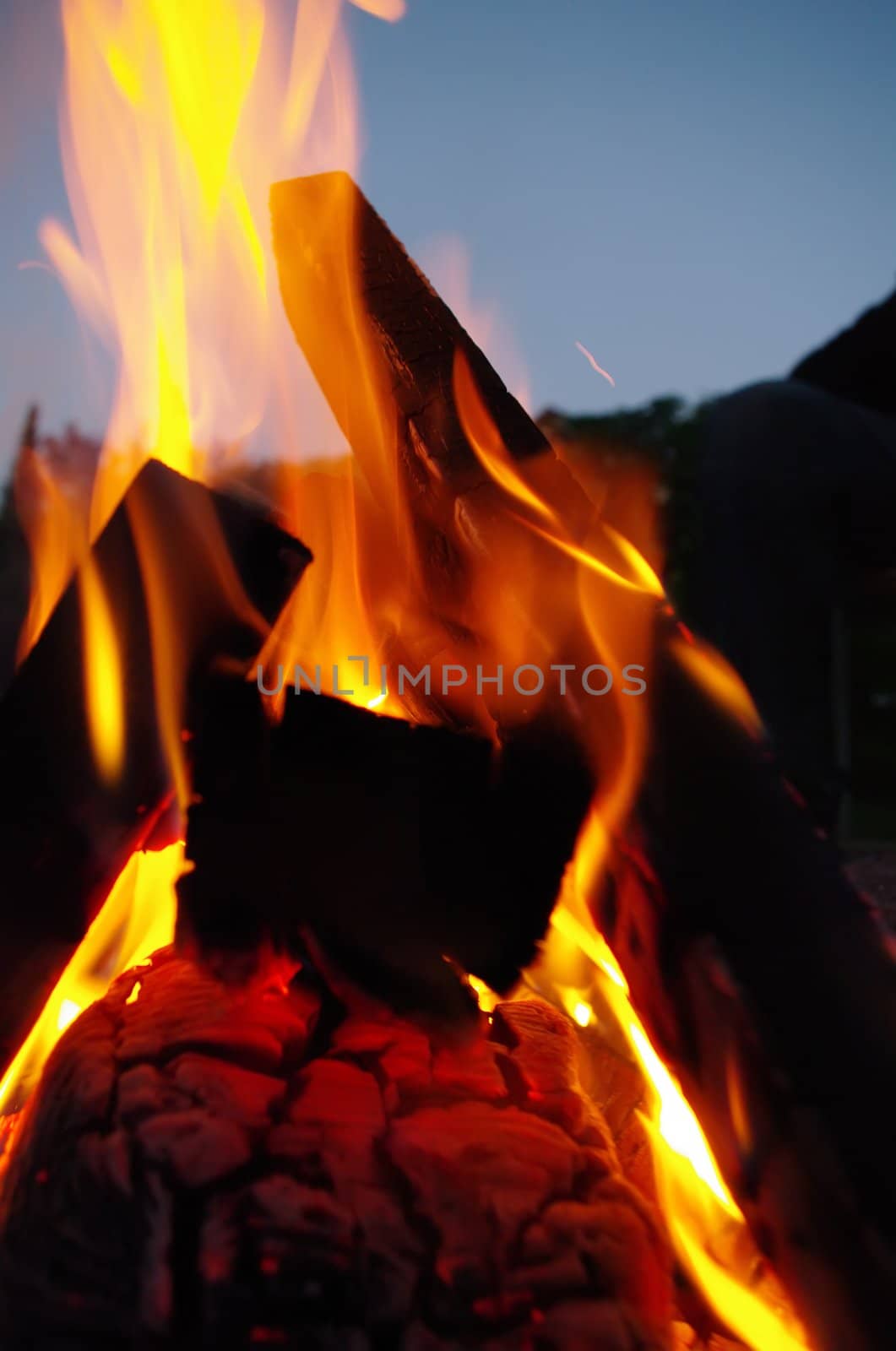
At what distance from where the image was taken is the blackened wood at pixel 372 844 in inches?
48.4

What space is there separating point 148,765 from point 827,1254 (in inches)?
43.9

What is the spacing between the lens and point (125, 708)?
4.13 ft

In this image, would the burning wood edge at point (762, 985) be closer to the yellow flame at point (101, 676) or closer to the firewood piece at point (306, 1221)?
the firewood piece at point (306, 1221)

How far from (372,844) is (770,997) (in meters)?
0.61

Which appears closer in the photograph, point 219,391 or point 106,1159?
point 106,1159

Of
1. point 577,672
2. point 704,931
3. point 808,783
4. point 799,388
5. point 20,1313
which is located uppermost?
point 799,388

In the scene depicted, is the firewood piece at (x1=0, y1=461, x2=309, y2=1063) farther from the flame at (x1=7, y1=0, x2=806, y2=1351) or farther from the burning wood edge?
the burning wood edge

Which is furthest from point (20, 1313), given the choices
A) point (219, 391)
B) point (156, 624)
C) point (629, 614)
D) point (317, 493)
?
point (219, 391)

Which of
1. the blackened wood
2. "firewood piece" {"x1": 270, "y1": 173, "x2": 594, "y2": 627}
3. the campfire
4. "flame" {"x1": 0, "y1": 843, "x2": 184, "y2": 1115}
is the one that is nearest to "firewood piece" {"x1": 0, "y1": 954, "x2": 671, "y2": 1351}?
the campfire

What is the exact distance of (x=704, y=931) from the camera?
967 mm

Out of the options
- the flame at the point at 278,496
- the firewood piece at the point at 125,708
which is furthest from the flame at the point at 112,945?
the firewood piece at the point at 125,708

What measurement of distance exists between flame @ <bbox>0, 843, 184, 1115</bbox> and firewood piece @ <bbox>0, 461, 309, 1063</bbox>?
0.25 metres

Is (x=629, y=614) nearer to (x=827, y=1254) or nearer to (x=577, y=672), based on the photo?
(x=577, y=672)

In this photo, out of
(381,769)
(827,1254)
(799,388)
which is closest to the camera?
(827,1254)
